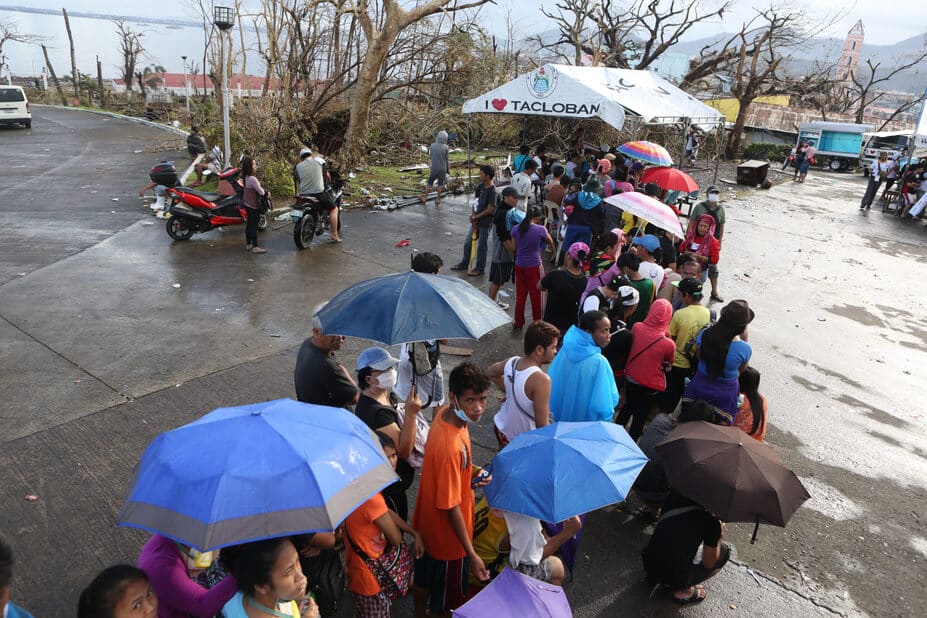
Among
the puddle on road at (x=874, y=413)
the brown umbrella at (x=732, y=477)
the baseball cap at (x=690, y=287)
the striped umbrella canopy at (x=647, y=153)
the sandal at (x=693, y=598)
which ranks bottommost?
the sandal at (x=693, y=598)

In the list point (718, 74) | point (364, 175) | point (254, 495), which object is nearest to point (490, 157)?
point (364, 175)

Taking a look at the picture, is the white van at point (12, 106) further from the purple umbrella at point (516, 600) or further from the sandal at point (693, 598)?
the sandal at point (693, 598)

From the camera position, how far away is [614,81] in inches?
493

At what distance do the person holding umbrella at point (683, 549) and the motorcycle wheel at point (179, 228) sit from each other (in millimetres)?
8951

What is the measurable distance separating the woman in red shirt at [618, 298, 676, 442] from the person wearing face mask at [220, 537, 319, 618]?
3093mm

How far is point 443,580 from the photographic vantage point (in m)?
3.12

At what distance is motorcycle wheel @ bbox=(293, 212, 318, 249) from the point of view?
9.85 metres

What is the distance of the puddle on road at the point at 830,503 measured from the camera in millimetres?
4684

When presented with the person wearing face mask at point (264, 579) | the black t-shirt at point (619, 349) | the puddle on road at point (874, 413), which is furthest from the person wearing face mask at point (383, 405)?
the puddle on road at point (874, 413)

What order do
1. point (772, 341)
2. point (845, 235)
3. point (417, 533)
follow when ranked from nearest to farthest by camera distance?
1. point (417, 533)
2. point (772, 341)
3. point (845, 235)

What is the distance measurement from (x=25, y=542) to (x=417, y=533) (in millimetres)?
2586

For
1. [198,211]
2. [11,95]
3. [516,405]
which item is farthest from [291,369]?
[11,95]

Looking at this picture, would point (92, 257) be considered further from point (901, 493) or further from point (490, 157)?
point (490, 157)

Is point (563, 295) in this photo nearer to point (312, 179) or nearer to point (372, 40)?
point (312, 179)
